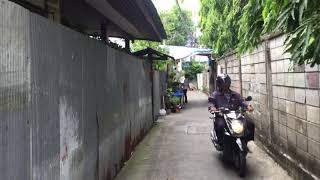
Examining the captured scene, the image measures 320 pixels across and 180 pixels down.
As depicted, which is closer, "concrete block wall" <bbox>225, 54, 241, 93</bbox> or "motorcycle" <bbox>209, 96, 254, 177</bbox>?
"motorcycle" <bbox>209, 96, 254, 177</bbox>

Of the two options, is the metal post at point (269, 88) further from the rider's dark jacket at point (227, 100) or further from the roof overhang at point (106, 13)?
the roof overhang at point (106, 13)

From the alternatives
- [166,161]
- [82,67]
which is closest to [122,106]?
[166,161]

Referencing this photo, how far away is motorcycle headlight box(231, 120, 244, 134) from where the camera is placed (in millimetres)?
8484

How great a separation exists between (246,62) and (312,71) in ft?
21.0

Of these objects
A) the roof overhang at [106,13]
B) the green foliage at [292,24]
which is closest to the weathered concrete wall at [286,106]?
the green foliage at [292,24]

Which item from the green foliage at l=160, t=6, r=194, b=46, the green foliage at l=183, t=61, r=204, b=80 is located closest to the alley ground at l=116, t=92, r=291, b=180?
the green foliage at l=183, t=61, r=204, b=80

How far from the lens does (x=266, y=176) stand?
8484mm

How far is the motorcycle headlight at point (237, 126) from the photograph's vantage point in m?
8.48

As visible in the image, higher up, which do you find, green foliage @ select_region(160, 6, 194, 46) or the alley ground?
green foliage @ select_region(160, 6, 194, 46)

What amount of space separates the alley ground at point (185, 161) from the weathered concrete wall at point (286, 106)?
0.35 meters

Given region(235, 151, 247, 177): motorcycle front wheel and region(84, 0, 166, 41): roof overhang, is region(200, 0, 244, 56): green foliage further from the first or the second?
region(235, 151, 247, 177): motorcycle front wheel

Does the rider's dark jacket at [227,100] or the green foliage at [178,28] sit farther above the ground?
the green foliage at [178,28]

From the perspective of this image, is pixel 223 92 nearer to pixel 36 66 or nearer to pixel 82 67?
pixel 82 67

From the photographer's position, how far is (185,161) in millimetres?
10086
